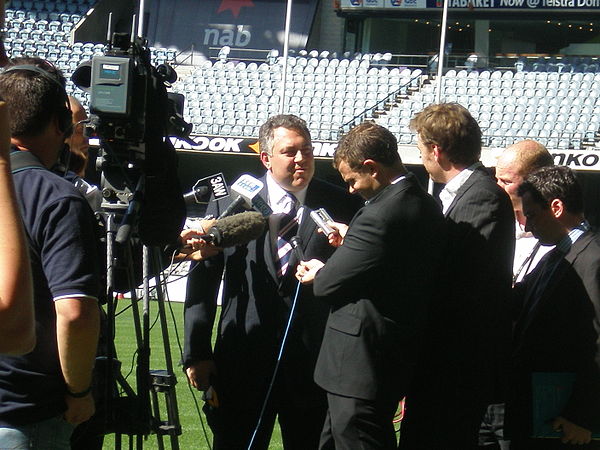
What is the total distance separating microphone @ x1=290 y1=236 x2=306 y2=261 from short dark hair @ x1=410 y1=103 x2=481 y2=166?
640 millimetres

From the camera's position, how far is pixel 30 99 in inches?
94.5

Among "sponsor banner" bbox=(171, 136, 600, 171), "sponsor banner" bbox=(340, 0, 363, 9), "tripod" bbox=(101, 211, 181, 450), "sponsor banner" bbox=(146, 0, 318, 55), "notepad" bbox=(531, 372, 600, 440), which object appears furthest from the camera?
"sponsor banner" bbox=(146, 0, 318, 55)

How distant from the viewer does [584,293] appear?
11.0 ft

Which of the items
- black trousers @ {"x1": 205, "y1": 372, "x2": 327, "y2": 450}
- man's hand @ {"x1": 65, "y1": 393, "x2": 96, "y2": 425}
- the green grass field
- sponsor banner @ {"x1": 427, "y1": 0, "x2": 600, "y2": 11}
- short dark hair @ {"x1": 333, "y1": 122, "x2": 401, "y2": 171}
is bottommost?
the green grass field

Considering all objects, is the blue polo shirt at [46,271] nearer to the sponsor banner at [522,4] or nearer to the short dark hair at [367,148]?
the short dark hair at [367,148]

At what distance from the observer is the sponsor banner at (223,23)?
2706cm

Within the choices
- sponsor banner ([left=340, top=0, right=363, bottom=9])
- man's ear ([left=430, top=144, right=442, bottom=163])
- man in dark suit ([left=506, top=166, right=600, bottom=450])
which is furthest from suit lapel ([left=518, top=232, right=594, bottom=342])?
sponsor banner ([left=340, top=0, right=363, bottom=9])

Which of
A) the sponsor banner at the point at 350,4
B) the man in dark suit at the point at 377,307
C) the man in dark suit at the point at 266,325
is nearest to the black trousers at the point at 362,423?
the man in dark suit at the point at 377,307

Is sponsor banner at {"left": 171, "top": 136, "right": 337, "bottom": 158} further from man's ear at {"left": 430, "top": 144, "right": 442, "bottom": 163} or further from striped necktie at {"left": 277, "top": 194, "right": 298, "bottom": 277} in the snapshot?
man's ear at {"left": 430, "top": 144, "right": 442, "bottom": 163}

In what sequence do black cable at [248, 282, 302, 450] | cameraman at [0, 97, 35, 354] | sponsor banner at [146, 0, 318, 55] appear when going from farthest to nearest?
sponsor banner at [146, 0, 318, 55]
black cable at [248, 282, 302, 450]
cameraman at [0, 97, 35, 354]

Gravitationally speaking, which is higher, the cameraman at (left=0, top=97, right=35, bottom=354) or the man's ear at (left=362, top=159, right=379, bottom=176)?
the man's ear at (left=362, top=159, right=379, bottom=176)

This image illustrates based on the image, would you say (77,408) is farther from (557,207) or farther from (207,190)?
(557,207)

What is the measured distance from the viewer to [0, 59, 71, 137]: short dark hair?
7.85 feet

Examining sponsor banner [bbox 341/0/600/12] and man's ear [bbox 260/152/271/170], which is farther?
sponsor banner [bbox 341/0/600/12]
